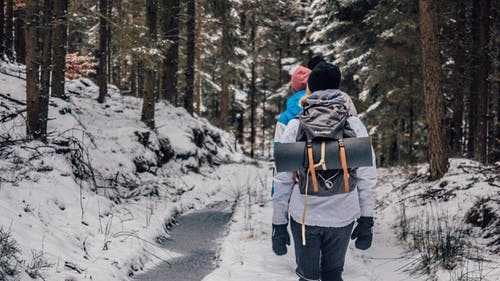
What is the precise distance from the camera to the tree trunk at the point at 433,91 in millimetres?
9766

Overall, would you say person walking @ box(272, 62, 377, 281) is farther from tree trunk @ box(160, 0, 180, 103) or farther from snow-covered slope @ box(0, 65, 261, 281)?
tree trunk @ box(160, 0, 180, 103)

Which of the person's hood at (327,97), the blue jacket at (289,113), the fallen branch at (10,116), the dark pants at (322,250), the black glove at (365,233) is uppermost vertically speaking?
the person's hood at (327,97)

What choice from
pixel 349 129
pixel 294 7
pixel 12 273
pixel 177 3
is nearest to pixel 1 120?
pixel 12 273

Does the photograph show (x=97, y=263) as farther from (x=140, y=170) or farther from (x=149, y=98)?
(x=149, y=98)

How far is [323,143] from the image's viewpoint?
323cm

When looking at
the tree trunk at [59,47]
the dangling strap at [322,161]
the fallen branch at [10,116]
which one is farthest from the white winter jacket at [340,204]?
the tree trunk at [59,47]

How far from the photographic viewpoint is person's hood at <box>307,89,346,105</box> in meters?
3.42

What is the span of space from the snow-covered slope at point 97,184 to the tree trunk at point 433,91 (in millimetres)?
5955

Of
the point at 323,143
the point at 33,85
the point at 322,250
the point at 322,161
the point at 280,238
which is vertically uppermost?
the point at 33,85

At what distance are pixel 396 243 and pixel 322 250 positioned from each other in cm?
444

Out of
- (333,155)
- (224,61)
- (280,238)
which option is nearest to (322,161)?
(333,155)

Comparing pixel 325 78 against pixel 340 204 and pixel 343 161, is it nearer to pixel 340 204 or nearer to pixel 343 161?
pixel 343 161

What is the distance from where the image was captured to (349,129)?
11.2ft

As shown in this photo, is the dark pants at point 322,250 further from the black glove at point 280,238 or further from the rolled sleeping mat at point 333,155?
the rolled sleeping mat at point 333,155
